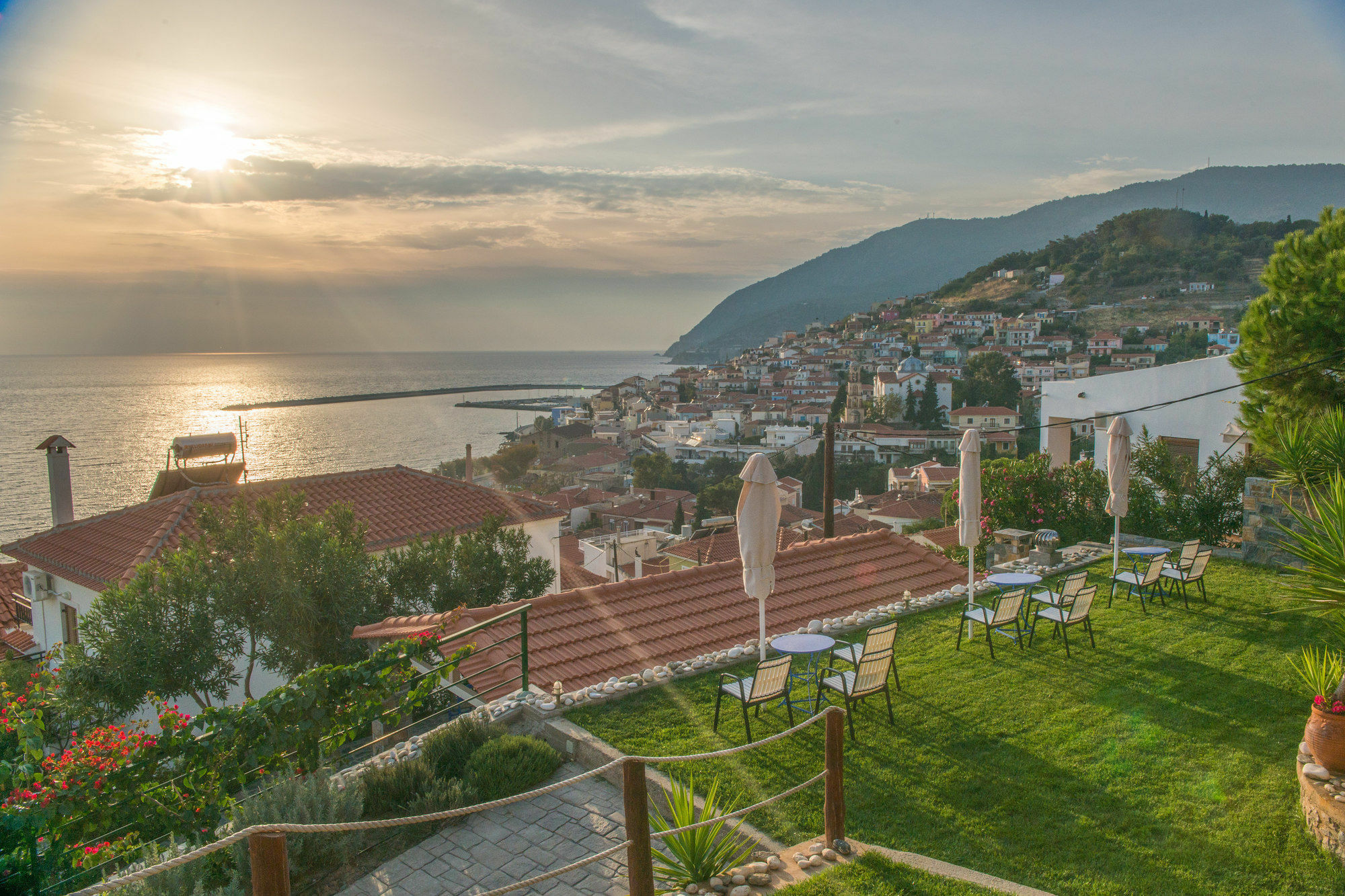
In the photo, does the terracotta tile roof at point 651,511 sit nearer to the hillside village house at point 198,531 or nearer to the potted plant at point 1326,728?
the hillside village house at point 198,531

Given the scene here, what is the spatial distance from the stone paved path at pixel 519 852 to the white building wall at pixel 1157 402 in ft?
57.3

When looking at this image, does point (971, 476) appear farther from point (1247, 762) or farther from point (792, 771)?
point (792, 771)

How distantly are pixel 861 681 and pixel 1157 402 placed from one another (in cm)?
1972

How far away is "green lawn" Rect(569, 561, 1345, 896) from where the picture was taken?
162 inches

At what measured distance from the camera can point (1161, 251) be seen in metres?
119

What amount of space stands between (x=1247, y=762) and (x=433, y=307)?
81.2 m

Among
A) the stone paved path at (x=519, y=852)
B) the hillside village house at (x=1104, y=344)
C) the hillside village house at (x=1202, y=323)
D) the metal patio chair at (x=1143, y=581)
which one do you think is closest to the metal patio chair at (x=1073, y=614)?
the metal patio chair at (x=1143, y=581)

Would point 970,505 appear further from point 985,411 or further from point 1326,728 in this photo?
point 985,411

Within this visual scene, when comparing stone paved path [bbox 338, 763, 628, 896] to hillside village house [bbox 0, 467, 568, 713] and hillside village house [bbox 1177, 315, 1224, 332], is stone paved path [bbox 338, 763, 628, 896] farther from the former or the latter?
hillside village house [bbox 1177, 315, 1224, 332]

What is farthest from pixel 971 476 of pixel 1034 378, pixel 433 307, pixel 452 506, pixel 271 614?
pixel 1034 378

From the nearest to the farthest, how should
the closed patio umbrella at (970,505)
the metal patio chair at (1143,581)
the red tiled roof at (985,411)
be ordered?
1. the closed patio umbrella at (970,505)
2. the metal patio chair at (1143,581)
3. the red tiled roof at (985,411)

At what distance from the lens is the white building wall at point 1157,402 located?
19656mm

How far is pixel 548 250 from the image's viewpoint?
9119 centimetres

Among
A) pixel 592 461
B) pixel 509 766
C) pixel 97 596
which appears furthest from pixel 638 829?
pixel 592 461
